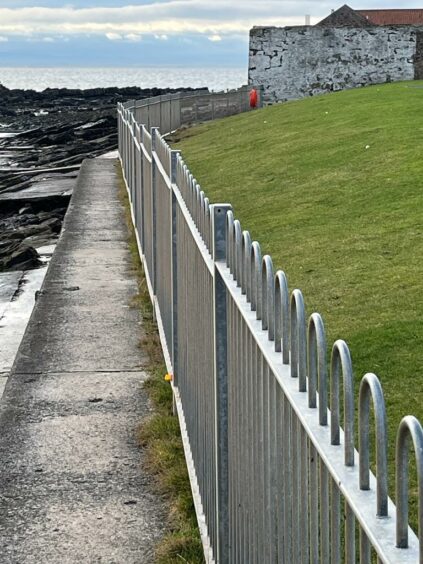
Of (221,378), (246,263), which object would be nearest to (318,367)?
(246,263)

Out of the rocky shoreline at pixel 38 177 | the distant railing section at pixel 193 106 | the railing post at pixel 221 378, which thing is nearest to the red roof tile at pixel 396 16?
the rocky shoreline at pixel 38 177

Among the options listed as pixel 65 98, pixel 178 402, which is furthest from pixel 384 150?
pixel 65 98

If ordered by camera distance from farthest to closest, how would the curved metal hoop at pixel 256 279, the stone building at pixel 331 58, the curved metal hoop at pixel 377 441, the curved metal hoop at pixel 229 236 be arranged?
the stone building at pixel 331 58
the curved metal hoop at pixel 229 236
the curved metal hoop at pixel 256 279
the curved metal hoop at pixel 377 441

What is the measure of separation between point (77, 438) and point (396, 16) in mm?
83980

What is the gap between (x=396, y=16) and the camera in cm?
8644

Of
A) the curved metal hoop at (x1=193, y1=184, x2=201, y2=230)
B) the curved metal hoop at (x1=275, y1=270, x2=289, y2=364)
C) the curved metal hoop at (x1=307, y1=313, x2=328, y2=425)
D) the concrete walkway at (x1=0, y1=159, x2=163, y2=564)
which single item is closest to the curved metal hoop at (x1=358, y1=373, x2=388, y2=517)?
the curved metal hoop at (x1=307, y1=313, x2=328, y2=425)

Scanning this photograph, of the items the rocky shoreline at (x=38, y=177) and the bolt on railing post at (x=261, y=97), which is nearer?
the rocky shoreline at (x=38, y=177)

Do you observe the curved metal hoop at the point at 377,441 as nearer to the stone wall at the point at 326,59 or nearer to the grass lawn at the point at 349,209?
the grass lawn at the point at 349,209

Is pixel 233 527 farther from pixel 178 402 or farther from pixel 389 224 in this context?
pixel 389 224

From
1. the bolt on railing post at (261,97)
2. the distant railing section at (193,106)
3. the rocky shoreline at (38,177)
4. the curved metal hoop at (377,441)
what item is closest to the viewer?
the curved metal hoop at (377,441)

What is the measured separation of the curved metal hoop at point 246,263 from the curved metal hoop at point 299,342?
736 millimetres

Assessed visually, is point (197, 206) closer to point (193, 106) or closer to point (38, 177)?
point (38, 177)

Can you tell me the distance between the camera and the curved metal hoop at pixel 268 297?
292 centimetres

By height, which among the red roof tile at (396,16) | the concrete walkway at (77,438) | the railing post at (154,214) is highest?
the red roof tile at (396,16)
